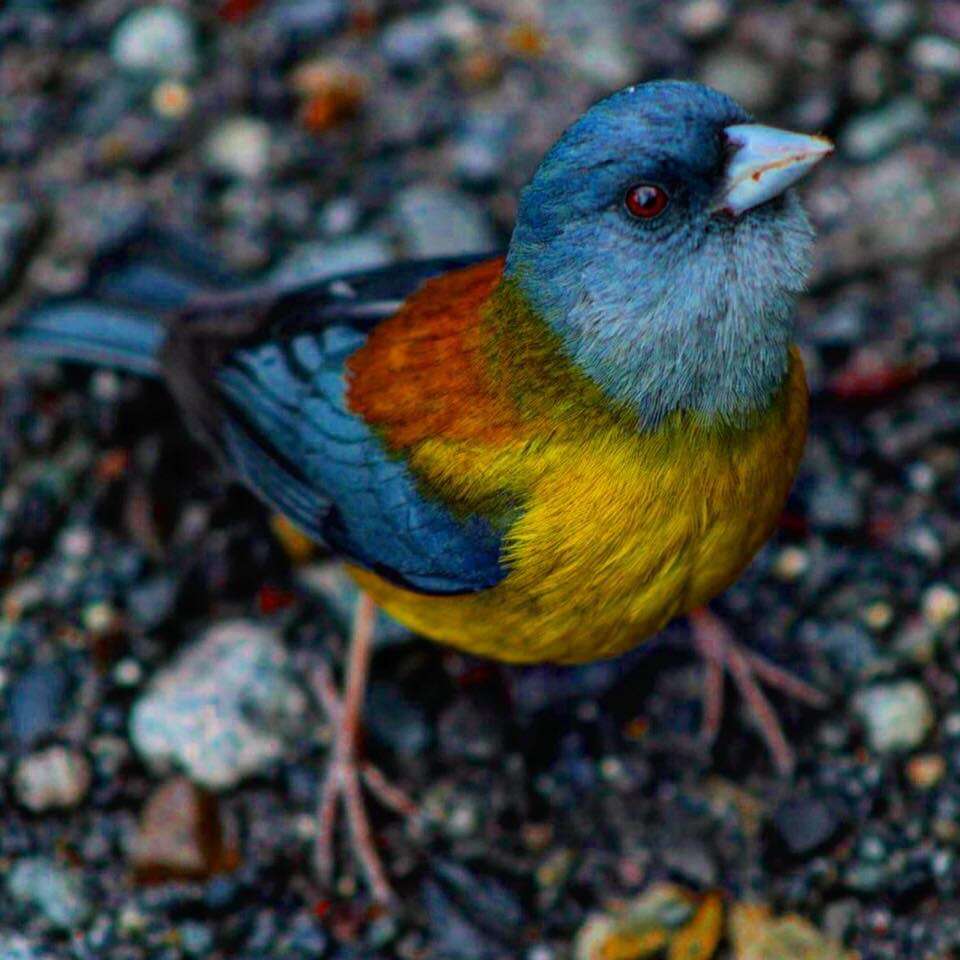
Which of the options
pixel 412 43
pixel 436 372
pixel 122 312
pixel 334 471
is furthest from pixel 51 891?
pixel 412 43

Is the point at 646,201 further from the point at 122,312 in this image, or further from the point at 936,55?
the point at 936,55

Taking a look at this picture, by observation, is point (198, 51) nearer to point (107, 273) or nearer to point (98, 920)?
point (107, 273)

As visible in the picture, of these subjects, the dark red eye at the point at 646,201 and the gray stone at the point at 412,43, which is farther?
the gray stone at the point at 412,43

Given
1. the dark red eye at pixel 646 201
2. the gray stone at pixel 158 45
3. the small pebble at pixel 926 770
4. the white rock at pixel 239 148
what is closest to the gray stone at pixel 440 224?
the white rock at pixel 239 148

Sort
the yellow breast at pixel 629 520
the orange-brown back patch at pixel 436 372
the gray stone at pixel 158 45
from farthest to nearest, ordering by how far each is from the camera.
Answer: the gray stone at pixel 158 45 → the orange-brown back patch at pixel 436 372 → the yellow breast at pixel 629 520

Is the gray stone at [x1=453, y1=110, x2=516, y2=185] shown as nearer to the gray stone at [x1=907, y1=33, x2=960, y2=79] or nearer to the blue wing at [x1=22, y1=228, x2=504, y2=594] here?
the blue wing at [x1=22, y1=228, x2=504, y2=594]

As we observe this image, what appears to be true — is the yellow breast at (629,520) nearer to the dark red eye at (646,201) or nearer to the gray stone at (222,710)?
the dark red eye at (646,201)

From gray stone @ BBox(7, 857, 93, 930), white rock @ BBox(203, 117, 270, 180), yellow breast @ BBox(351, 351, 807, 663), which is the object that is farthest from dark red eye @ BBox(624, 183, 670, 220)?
white rock @ BBox(203, 117, 270, 180)
